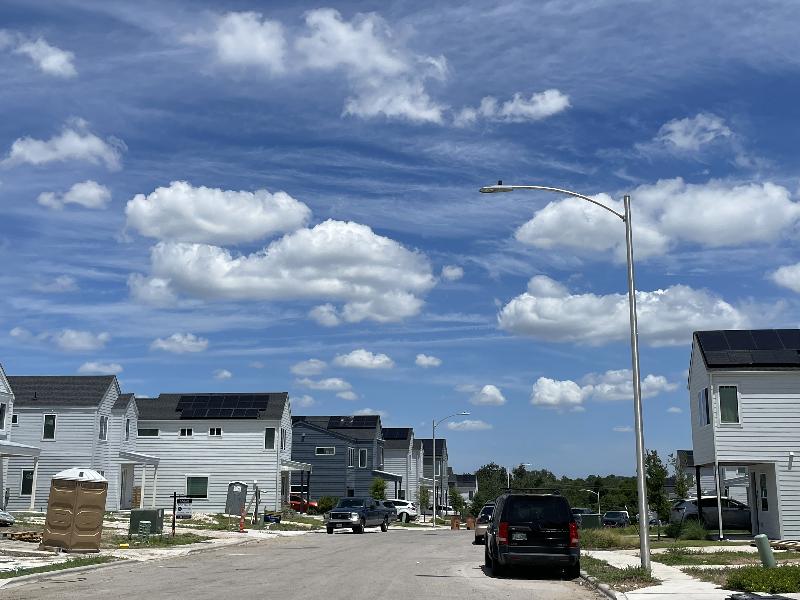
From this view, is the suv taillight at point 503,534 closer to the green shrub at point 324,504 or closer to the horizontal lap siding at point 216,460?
the horizontal lap siding at point 216,460

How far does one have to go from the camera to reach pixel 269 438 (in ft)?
198

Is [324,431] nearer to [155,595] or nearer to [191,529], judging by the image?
[191,529]

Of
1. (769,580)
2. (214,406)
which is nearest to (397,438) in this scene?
(214,406)

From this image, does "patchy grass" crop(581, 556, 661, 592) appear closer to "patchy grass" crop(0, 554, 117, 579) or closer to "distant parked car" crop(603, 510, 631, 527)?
"patchy grass" crop(0, 554, 117, 579)

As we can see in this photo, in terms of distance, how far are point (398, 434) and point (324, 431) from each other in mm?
24444

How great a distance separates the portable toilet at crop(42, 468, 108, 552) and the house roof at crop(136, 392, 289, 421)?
3394cm

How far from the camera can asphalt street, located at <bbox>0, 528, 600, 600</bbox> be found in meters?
16.3

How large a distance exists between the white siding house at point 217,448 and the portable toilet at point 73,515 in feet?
110

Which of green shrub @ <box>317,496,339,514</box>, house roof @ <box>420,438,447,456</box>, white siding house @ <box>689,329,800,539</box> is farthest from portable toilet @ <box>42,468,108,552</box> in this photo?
house roof @ <box>420,438,447,456</box>

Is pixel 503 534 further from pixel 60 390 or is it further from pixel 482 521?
pixel 60 390

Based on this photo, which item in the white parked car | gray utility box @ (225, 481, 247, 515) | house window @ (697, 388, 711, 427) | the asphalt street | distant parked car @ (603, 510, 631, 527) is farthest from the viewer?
the white parked car

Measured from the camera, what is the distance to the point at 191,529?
132 ft

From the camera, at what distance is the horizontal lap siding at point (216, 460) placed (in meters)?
59.7

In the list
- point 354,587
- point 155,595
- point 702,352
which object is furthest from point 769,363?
point 155,595
